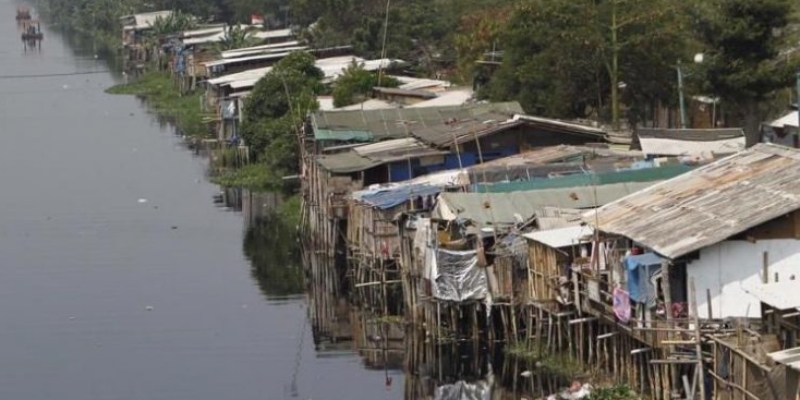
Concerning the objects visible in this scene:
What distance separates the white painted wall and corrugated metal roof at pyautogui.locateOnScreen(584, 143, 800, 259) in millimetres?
322

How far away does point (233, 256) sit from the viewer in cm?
3619

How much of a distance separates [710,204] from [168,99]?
48.7m

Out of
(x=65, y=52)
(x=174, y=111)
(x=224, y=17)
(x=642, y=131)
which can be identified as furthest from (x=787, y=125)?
(x=65, y=52)

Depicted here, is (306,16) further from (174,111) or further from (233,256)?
(233,256)

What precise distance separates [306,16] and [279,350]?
40.3m

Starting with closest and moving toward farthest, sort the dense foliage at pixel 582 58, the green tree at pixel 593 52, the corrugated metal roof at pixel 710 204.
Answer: the corrugated metal roof at pixel 710 204 < the dense foliage at pixel 582 58 < the green tree at pixel 593 52

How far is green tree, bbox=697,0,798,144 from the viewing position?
3009 centimetres

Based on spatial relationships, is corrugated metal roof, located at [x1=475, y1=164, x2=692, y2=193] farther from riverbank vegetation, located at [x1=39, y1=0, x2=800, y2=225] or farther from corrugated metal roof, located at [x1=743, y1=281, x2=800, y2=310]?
corrugated metal roof, located at [x1=743, y1=281, x2=800, y2=310]

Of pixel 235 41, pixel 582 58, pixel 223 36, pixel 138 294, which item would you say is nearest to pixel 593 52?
pixel 582 58

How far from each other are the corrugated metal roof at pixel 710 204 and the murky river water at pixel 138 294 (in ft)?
15.1

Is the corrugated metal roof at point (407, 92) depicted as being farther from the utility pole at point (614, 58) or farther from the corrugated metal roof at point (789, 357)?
the corrugated metal roof at point (789, 357)

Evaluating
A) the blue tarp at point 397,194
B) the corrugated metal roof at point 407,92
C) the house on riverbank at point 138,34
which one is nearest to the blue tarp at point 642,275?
the blue tarp at point 397,194

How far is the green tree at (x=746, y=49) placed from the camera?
3009 centimetres

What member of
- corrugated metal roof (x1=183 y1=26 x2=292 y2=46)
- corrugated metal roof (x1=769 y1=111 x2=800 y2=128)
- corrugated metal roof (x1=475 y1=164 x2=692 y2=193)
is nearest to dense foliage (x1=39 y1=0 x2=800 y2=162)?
corrugated metal roof (x1=769 y1=111 x2=800 y2=128)
